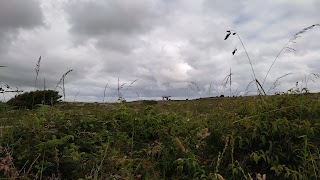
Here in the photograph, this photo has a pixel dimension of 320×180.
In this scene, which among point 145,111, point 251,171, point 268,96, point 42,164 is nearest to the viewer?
point 42,164

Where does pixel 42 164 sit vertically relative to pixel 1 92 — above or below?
below

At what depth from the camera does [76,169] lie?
13.7 feet

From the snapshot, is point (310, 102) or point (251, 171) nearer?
point (251, 171)

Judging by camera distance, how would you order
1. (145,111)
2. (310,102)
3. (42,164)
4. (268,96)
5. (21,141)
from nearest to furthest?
(42,164) < (21,141) < (310,102) < (268,96) < (145,111)

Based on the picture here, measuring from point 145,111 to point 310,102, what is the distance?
9.32ft

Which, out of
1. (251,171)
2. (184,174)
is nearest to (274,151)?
(251,171)

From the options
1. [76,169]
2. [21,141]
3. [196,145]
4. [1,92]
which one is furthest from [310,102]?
[1,92]

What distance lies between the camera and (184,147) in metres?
4.65

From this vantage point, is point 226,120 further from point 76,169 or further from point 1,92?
point 1,92

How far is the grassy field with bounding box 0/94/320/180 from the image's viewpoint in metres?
4.11

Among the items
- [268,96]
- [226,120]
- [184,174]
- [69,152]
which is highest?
[268,96]

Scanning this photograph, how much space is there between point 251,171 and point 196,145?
35.8 inches

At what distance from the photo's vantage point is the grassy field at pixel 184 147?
411 centimetres

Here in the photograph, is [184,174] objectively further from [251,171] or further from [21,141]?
[21,141]
